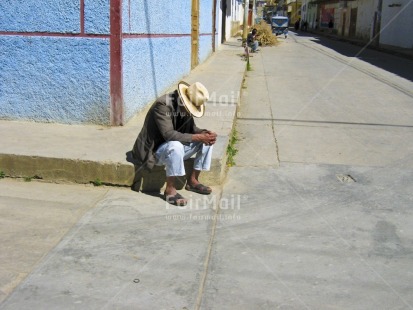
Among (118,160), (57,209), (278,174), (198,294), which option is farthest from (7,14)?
(198,294)

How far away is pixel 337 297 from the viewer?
2904 mm

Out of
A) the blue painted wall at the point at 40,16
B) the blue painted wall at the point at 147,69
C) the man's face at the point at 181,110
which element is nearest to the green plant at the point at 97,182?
the man's face at the point at 181,110

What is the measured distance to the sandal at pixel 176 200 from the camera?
13.8 feet

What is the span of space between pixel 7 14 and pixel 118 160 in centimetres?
272

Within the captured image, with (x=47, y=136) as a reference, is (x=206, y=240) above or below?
below

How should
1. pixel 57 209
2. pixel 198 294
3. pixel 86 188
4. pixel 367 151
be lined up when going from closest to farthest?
pixel 198 294 < pixel 57 209 < pixel 86 188 < pixel 367 151

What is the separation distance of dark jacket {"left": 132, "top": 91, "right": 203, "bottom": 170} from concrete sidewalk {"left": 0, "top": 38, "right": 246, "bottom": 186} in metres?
0.28

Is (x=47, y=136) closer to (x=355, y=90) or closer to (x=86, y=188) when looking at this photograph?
(x=86, y=188)

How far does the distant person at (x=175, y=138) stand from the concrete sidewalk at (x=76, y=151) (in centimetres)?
29

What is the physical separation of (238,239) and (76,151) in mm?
2070

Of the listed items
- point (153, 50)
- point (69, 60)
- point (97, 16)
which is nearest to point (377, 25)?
point (153, 50)

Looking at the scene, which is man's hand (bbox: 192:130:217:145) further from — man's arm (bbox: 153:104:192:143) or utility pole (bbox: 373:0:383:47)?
utility pole (bbox: 373:0:383:47)

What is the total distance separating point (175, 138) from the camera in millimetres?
4180

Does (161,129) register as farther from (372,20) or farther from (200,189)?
(372,20)
